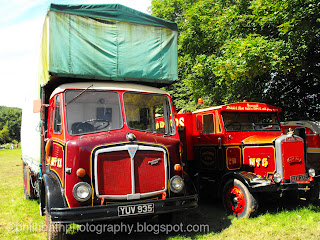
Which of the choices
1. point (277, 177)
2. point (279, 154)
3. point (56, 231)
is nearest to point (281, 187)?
point (277, 177)

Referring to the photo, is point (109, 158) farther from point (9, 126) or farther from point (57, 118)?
point (9, 126)

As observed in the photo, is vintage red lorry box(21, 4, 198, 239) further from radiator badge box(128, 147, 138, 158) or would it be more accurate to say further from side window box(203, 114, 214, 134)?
side window box(203, 114, 214, 134)

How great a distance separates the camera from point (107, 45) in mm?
5742

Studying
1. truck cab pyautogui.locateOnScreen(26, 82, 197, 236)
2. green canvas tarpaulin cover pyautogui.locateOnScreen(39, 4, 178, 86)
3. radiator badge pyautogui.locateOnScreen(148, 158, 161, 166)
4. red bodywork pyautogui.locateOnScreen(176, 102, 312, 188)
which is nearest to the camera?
truck cab pyautogui.locateOnScreen(26, 82, 197, 236)

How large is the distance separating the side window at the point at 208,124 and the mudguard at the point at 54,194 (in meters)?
4.20

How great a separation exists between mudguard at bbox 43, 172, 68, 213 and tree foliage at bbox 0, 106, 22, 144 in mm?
86762

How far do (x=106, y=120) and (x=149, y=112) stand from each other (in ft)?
2.96

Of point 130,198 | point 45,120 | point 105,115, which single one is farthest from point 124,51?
point 130,198

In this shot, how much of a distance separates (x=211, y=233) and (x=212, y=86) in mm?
7833

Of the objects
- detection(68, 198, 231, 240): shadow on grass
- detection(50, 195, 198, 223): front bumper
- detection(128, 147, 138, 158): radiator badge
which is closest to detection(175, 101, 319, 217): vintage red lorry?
detection(68, 198, 231, 240): shadow on grass

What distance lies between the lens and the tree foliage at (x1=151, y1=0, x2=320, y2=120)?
8539 millimetres

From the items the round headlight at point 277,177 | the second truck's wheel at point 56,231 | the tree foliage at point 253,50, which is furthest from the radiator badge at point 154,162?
the tree foliage at point 253,50

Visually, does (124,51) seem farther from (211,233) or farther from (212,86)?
(212,86)

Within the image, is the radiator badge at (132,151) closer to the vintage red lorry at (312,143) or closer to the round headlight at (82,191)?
the round headlight at (82,191)
